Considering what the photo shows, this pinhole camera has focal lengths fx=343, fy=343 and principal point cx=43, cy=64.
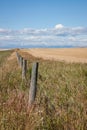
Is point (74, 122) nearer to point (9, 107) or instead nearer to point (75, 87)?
point (9, 107)

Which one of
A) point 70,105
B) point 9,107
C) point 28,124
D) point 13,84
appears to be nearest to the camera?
point 28,124

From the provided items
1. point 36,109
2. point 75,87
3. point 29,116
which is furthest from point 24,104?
point 75,87

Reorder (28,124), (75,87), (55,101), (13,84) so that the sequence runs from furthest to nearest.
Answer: (13,84) → (75,87) → (55,101) → (28,124)

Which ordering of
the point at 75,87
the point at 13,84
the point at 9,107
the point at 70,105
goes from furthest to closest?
the point at 13,84, the point at 75,87, the point at 70,105, the point at 9,107

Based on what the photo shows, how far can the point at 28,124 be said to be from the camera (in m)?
5.12

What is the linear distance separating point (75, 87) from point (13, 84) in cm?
240

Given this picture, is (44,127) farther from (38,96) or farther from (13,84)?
(13,84)

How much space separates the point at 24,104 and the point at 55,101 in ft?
2.80

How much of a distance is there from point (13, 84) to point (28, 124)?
4.85 metres

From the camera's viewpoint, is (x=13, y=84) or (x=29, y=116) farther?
(x=13, y=84)

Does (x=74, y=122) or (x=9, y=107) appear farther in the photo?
(x=9, y=107)

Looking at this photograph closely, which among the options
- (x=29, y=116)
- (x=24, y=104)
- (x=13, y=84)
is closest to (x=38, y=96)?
(x=24, y=104)

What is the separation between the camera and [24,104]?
6.24 meters

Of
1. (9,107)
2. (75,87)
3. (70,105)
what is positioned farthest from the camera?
(75,87)
